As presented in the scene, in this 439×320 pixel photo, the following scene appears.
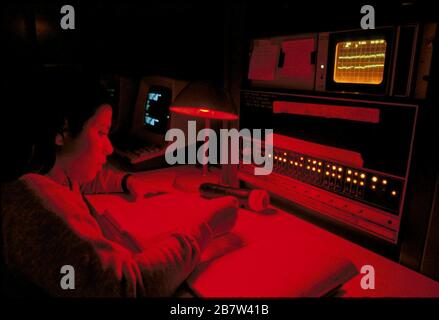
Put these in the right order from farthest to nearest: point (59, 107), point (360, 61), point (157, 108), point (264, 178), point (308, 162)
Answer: point (157, 108)
point (264, 178)
point (308, 162)
point (360, 61)
point (59, 107)

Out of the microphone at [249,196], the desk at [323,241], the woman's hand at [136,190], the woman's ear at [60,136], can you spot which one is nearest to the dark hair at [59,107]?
the woman's ear at [60,136]

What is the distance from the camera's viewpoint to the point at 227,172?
1253mm

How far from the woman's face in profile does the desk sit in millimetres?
173

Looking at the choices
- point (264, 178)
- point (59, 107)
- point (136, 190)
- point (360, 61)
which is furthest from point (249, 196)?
point (59, 107)

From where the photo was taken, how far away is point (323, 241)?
91cm

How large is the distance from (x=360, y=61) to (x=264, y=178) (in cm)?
48

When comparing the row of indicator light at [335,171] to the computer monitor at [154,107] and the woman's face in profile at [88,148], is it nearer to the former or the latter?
the woman's face in profile at [88,148]

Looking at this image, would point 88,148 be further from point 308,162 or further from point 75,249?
point 308,162

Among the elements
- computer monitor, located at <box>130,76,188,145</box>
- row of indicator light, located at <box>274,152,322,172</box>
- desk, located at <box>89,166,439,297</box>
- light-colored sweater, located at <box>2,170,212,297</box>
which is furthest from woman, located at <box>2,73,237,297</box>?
computer monitor, located at <box>130,76,188,145</box>

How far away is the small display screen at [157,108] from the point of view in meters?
1.53

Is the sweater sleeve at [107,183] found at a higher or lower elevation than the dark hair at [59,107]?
lower

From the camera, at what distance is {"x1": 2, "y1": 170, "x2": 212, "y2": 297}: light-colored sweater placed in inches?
21.9
